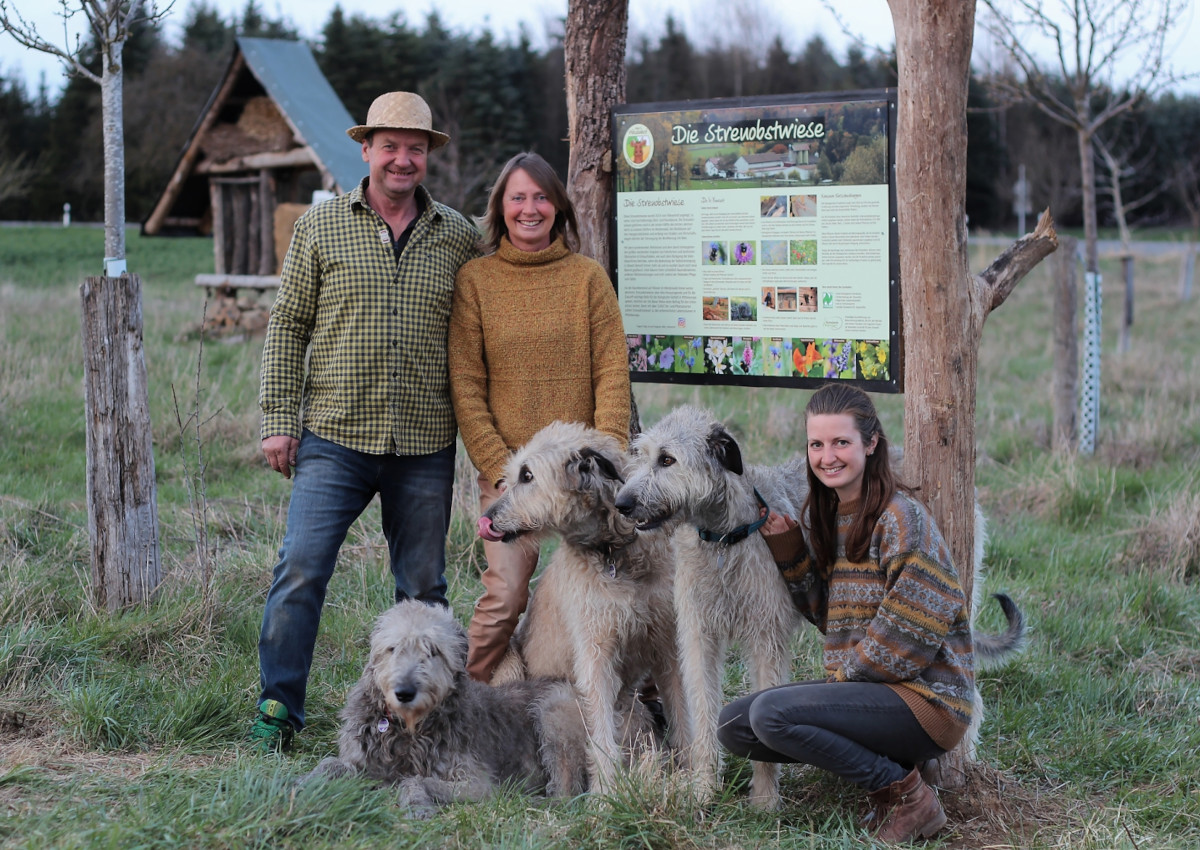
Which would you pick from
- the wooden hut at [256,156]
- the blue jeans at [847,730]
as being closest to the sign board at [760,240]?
the blue jeans at [847,730]

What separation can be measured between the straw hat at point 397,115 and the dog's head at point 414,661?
2.19 meters

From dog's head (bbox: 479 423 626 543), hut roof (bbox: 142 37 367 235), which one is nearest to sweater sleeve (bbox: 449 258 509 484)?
dog's head (bbox: 479 423 626 543)

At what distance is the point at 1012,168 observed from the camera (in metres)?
50.0

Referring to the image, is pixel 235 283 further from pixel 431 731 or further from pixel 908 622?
pixel 908 622

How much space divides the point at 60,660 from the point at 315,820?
2356mm

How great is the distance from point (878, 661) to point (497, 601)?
195 centimetres

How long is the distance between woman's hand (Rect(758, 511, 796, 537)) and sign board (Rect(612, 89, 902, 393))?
119 centimetres

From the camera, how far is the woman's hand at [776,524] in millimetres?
4242

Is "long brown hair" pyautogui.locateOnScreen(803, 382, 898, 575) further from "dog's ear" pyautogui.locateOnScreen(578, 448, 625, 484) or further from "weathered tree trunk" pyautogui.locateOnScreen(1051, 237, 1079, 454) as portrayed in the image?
"weathered tree trunk" pyautogui.locateOnScreen(1051, 237, 1079, 454)

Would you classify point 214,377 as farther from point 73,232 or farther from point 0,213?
point 0,213

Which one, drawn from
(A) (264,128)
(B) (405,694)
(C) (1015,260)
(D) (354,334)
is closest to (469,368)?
(D) (354,334)

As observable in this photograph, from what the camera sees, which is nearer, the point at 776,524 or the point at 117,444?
the point at 776,524

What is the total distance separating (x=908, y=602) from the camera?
3.73 m

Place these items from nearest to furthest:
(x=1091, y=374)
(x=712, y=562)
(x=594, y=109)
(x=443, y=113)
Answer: (x=712, y=562) < (x=594, y=109) < (x=1091, y=374) < (x=443, y=113)
